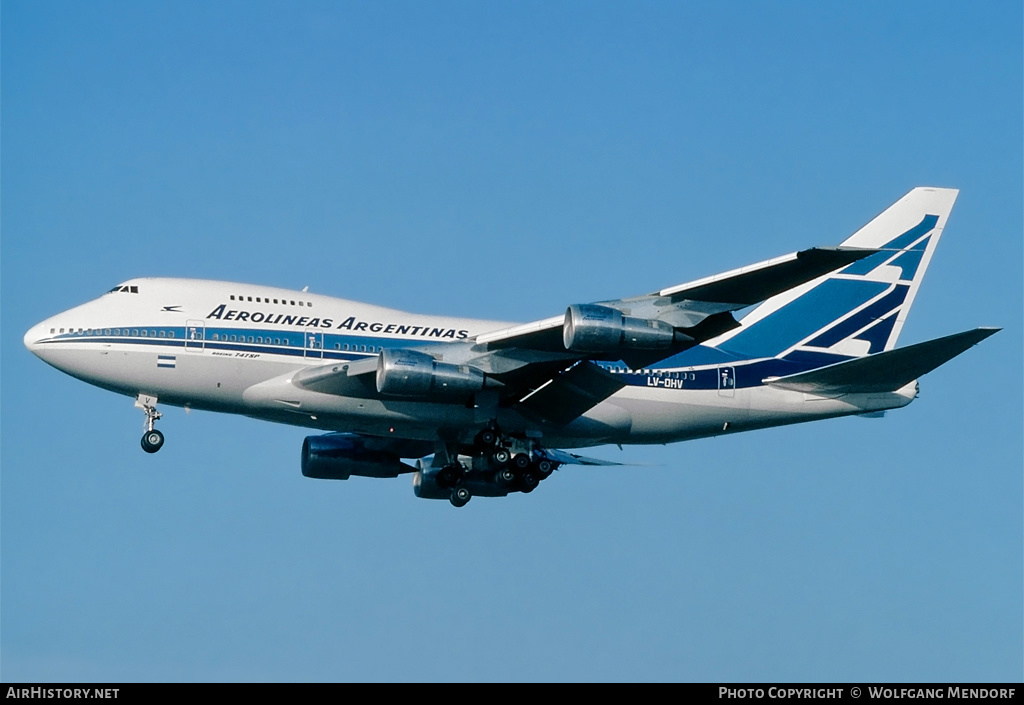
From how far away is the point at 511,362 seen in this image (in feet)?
139

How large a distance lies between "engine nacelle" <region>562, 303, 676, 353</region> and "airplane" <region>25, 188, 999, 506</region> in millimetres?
42

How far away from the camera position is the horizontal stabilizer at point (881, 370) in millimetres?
41500

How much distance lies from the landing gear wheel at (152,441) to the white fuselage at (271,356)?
44.3 inches

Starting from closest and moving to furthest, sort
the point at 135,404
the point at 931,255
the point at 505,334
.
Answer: the point at 505,334
the point at 135,404
the point at 931,255

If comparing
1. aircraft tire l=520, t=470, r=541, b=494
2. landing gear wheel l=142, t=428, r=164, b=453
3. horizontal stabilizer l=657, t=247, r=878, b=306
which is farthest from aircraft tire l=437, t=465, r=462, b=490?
horizontal stabilizer l=657, t=247, r=878, b=306

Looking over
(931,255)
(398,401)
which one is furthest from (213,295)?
(931,255)

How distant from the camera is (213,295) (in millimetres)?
44312

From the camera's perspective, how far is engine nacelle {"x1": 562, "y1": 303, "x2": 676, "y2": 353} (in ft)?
128

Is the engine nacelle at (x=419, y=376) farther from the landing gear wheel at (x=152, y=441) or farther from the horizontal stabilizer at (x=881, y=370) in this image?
the horizontal stabilizer at (x=881, y=370)

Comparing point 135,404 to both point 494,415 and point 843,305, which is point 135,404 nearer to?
point 494,415

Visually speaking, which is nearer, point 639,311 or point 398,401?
point 639,311
